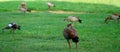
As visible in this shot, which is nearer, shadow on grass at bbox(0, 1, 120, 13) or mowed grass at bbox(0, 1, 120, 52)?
mowed grass at bbox(0, 1, 120, 52)

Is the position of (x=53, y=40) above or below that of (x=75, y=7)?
above

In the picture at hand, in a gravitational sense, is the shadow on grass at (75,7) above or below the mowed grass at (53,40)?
below

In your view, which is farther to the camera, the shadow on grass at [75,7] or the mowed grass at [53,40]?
the shadow on grass at [75,7]

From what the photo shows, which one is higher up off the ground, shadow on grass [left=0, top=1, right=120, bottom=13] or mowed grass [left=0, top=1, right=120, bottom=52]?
mowed grass [left=0, top=1, right=120, bottom=52]

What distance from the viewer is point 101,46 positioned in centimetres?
1539

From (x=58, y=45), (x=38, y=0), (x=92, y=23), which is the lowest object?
(x=38, y=0)

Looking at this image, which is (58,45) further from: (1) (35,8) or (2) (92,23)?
(1) (35,8)

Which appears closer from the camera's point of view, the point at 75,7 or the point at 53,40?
the point at 53,40

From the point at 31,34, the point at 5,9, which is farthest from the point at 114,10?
the point at 31,34

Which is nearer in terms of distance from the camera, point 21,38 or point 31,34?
point 21,38

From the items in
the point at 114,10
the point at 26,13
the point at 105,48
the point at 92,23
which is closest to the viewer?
the point at 105,48

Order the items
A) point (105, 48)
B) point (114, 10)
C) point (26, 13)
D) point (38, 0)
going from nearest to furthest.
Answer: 1. point (105, 48)
2. point (26, 13)
3. point (114, 10)
4. point (38, 0)

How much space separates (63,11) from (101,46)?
1864 cm

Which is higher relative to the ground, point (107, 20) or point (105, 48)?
point (105, 48)
